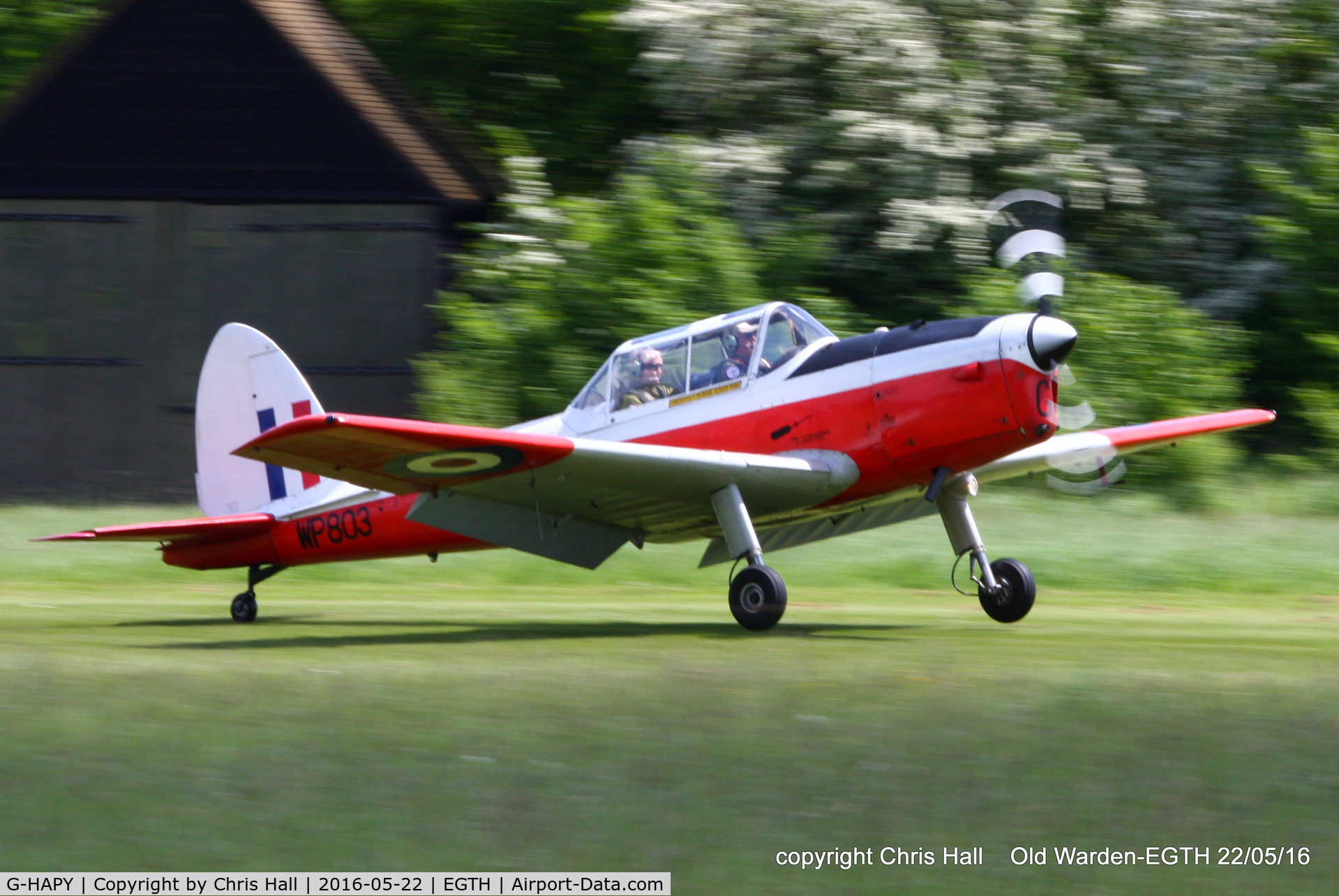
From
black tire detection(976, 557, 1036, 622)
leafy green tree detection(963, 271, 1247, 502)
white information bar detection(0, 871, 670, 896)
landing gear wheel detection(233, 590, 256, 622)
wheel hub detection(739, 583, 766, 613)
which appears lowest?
leafy green tree detection(963, 271, 1247, 502)

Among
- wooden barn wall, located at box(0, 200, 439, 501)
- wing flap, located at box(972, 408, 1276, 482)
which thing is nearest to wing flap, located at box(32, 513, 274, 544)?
wing flap, located at box(972, 408, 1276, 482)

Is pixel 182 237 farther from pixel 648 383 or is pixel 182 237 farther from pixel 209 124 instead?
pixel 648 383

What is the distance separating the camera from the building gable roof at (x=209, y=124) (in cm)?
2008

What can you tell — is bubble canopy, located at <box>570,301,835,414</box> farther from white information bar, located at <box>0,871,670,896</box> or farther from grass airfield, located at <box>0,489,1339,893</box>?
white information bar, located at <box>0,871,670,896</box>

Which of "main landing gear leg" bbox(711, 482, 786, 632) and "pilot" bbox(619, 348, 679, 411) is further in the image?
"pilot" bbox(619, 348, 679, 411)

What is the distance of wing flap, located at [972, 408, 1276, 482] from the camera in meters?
10.3

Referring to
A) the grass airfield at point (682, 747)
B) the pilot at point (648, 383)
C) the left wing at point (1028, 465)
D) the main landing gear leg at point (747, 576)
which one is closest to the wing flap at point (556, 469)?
the main landing gear leg at point (747, 576)

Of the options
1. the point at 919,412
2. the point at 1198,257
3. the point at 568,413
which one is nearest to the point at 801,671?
the point at 919,412

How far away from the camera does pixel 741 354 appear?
9672 millimetres

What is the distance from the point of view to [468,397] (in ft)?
59.3

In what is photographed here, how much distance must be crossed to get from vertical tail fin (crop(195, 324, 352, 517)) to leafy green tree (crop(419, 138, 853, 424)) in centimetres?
620

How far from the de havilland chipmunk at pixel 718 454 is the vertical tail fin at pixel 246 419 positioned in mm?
29

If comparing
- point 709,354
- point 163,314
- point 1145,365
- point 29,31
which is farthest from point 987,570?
point 29,31

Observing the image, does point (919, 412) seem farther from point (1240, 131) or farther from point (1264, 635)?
point (1240, 131)
